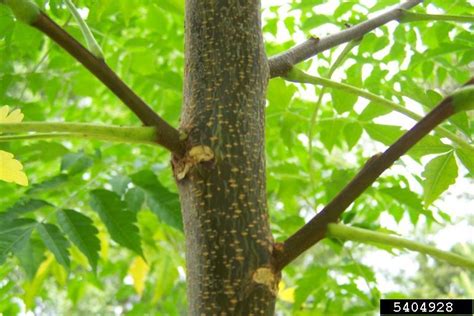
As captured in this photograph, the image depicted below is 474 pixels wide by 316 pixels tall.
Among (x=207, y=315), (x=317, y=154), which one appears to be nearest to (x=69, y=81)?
(x=317, y=154)

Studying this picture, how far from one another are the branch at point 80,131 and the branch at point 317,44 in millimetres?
207

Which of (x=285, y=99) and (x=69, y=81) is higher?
(x=69, y=81)

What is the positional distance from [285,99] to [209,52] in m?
0.52

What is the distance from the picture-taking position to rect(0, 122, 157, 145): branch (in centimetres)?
56

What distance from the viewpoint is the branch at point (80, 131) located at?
562 millimetres

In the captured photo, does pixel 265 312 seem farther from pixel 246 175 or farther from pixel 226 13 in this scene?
pixel 226 13

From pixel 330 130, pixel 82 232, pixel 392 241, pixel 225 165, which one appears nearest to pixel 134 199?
pixel 82 232

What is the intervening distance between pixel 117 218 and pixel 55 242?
10 cm

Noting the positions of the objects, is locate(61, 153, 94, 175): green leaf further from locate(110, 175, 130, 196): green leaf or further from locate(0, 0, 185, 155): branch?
locate(0, 0, 185, 155): branch

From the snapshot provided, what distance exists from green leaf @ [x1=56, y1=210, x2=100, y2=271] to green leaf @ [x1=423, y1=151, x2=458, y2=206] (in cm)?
50

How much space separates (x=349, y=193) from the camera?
1.96 ft

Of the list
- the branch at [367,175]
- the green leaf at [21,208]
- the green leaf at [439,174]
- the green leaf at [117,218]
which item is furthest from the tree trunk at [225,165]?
the green leaf at [21,208]

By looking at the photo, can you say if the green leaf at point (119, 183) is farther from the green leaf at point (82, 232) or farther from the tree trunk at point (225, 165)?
the tree trunk at point (225, 165)

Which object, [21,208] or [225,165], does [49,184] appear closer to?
[21,208]
